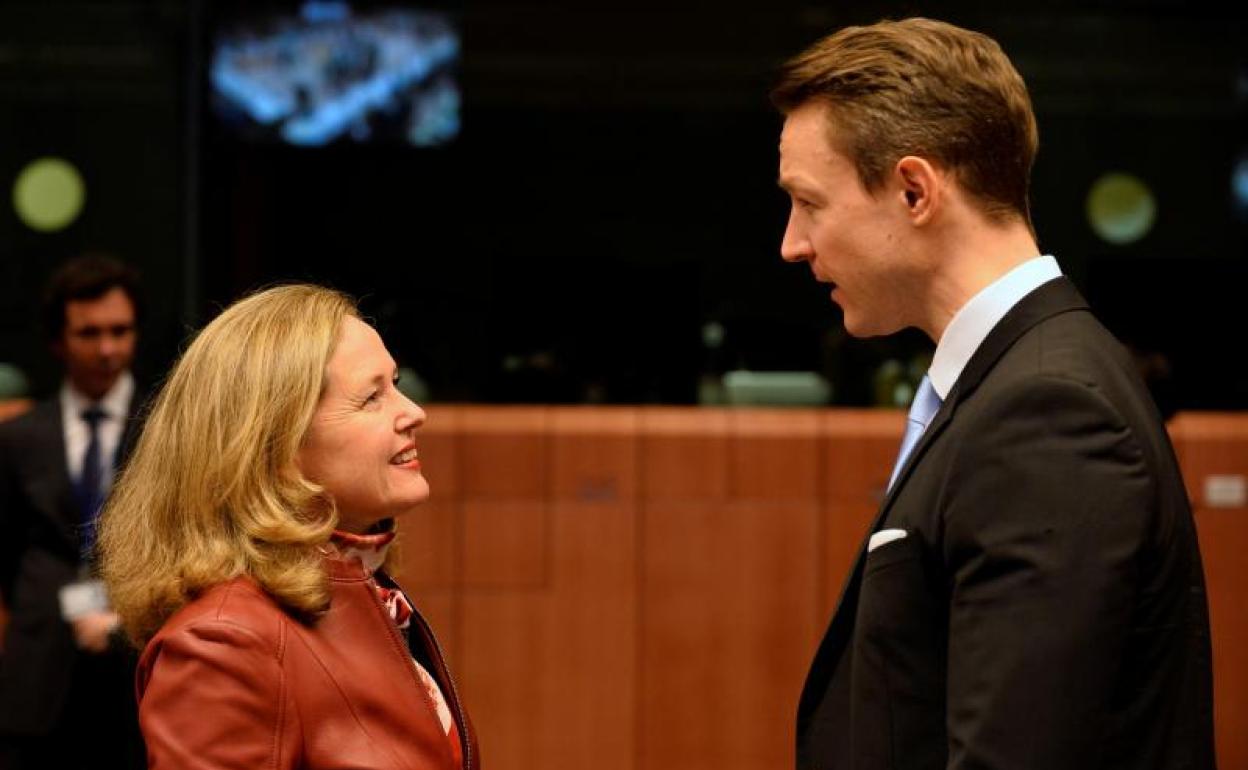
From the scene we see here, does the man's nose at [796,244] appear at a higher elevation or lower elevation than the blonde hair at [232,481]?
higher

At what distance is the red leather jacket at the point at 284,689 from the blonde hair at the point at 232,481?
0.15ft

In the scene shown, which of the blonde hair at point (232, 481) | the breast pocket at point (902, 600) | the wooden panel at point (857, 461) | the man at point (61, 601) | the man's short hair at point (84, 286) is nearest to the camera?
the breast pocket at point (902, 600)

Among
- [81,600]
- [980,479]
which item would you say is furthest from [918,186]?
[81,600]

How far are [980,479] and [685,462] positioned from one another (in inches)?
142

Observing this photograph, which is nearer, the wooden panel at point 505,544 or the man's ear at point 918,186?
the man's ear at point 918,186

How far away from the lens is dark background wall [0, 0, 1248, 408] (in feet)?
17.6

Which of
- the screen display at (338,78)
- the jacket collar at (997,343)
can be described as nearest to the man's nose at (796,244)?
the jacket collar at (997,343)

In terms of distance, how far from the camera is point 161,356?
5.27 meters

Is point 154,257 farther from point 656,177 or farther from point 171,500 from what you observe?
point 171,500

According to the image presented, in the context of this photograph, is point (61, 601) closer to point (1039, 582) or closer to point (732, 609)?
point (732, 609)

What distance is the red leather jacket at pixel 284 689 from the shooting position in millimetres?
1842

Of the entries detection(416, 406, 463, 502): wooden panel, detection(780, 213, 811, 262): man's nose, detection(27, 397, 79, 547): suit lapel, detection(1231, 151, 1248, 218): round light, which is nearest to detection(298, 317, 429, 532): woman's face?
detection(780, 213, 811, 262): man's nose

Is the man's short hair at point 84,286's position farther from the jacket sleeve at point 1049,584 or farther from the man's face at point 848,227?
the jacket sleeve at point 1049,584

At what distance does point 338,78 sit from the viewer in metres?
5.37
